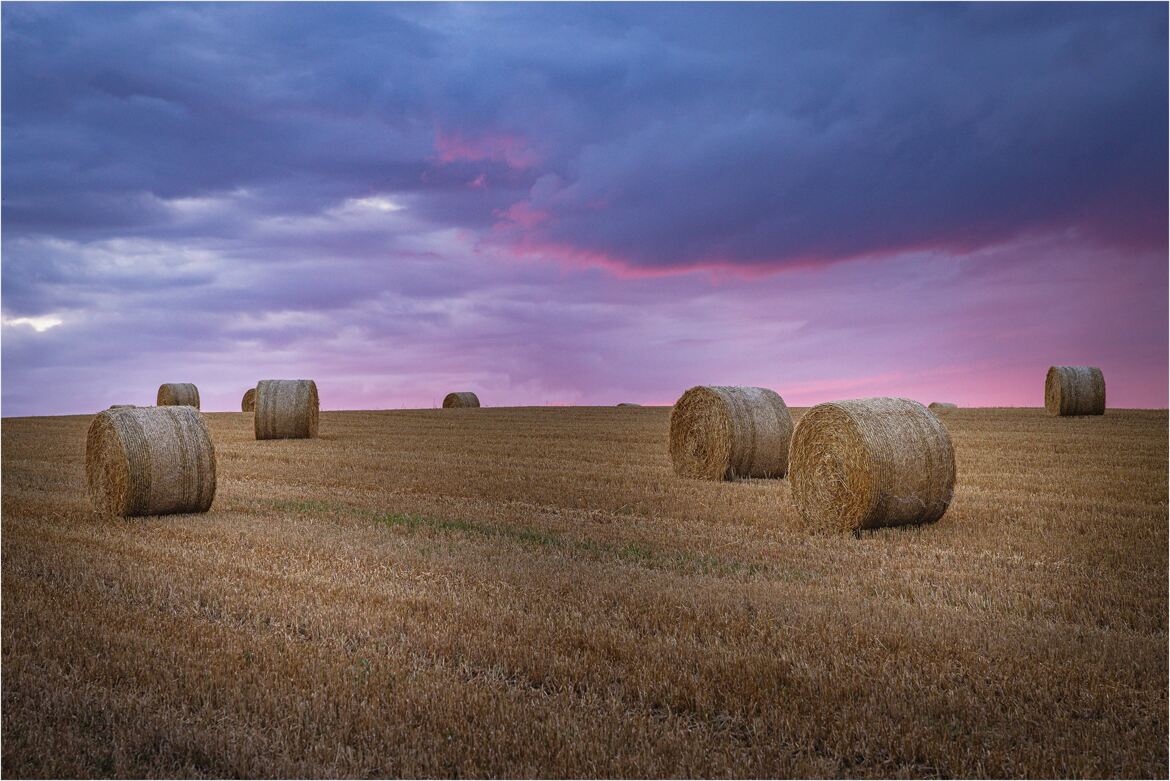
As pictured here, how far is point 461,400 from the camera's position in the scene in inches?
1677

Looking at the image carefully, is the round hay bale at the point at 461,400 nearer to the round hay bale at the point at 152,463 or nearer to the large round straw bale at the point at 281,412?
the large round straw bale at the point at 281,412

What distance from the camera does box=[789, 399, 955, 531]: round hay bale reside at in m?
10.5

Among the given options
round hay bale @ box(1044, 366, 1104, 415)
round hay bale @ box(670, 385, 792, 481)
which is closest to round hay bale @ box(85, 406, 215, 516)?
round hay bale @ box(670, 385, 792, 481)

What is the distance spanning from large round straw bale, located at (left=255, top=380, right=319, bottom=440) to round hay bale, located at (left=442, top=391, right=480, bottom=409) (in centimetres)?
1737

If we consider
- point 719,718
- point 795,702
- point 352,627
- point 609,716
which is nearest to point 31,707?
point 352,627

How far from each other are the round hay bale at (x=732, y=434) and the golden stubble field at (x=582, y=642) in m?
3.16

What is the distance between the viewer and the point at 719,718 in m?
4.82

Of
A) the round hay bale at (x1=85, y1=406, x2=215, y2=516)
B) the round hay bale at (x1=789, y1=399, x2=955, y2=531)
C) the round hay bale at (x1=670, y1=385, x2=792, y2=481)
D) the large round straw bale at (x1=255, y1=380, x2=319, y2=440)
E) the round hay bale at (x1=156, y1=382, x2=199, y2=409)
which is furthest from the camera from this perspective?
the round hay bale at (x1=156, y1=382, x2=199, y2=409)

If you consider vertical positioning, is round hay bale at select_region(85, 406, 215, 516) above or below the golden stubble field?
above

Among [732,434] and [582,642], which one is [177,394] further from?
[582,642]

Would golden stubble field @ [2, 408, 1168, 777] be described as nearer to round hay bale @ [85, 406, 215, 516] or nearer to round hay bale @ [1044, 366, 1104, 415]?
round hay bale @ [85, 406, 215, 516]

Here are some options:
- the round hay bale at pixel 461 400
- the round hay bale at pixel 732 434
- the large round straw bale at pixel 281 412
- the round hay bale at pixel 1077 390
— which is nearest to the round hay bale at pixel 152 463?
the round hay bale at pixel 732 434

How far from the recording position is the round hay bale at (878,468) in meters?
10.5

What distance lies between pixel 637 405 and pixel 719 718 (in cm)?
3898
